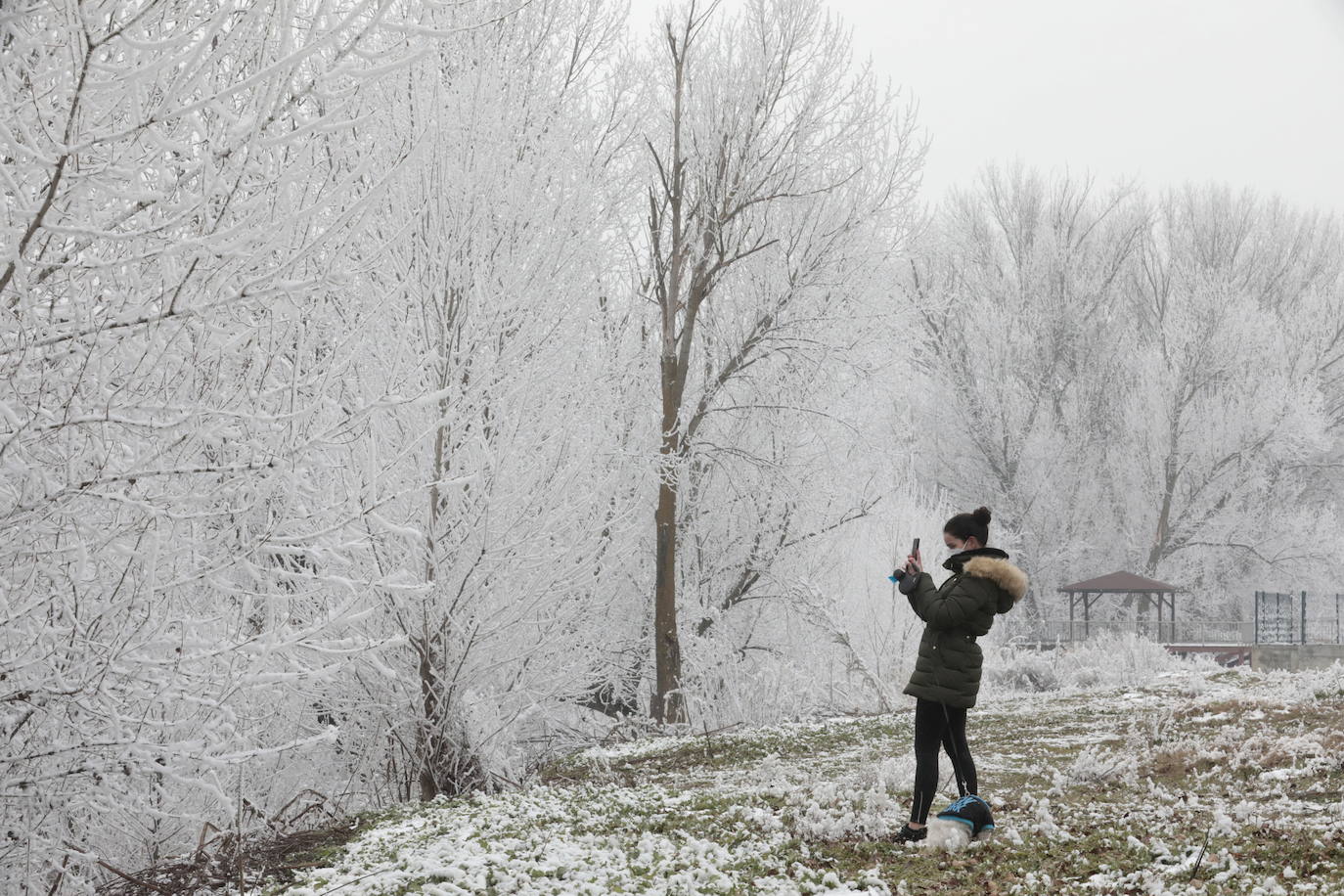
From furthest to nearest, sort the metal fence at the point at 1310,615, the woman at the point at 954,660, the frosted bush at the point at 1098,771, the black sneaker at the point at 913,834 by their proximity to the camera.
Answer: the metal fence at the point at 1310,615, the frosted bush at the point at 1098,771, the black sneaker at the point at 913,834, the woman at the point at 954,660

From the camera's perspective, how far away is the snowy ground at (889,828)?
4.62 m

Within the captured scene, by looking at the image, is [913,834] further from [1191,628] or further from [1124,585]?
[1191,628]

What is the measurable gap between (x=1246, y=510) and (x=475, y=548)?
30149 millimetres

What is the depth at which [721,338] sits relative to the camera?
48.5 ft

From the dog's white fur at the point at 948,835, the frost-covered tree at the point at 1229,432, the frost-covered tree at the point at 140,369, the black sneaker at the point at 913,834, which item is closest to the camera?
the frost-covered tree at the point at 140,369

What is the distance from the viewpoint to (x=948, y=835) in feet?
16.7

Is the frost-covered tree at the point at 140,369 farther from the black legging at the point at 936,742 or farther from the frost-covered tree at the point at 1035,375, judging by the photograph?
the frost-covered tree at the point at 1035,375

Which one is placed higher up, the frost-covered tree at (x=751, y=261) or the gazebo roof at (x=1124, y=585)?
the frost-covered tree at (x=751, y=261)

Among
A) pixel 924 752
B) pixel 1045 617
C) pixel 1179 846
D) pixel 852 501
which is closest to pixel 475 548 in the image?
pixel 924 752

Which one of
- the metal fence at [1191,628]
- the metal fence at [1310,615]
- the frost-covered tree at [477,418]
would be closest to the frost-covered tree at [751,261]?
the frost-covered tree at [477,418]

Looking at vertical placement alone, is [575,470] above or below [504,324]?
below

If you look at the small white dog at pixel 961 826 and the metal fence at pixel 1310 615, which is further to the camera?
the metal fence at pixel 1310 615

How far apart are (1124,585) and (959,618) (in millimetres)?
23122

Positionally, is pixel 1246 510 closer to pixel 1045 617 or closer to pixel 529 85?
pixel 1045 617
